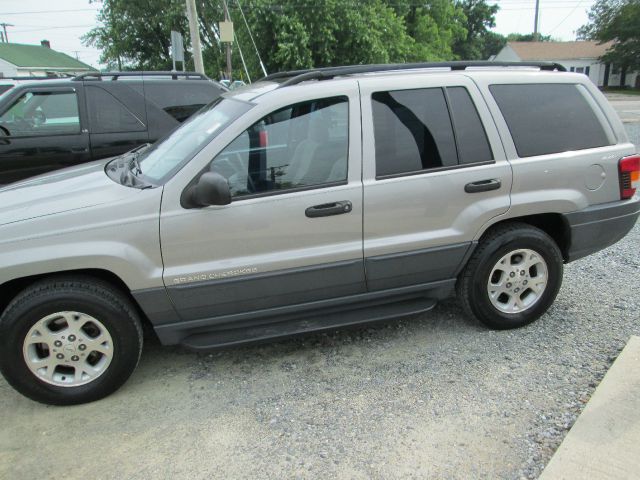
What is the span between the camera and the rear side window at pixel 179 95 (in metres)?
6.33

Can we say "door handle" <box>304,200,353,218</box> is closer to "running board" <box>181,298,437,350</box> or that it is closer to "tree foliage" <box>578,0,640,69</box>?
"running board" <box>181,298,437,350</box>

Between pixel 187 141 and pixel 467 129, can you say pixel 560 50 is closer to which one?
pixel 467 129

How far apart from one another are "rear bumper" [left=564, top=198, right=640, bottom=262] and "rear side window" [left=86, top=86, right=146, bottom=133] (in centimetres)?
490

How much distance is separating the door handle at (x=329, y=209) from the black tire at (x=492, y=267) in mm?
1054

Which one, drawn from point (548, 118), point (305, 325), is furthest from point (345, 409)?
point (548, 118)

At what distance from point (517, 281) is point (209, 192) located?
2270 mm

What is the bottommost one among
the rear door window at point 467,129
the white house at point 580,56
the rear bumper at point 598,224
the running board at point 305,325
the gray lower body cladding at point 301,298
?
the running board at point 305,325

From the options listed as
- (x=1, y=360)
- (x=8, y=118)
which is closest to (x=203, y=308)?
(x=1, y=360)

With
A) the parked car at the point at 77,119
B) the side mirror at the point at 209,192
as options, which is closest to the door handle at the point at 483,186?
the side mirror at the point at 209,192

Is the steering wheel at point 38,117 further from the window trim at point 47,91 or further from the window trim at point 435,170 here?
the window trim at point 435,170

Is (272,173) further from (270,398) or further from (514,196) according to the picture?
(514,196)

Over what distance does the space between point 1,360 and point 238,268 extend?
54.8 inches

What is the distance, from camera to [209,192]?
111 inches

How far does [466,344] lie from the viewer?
11.8 ft
